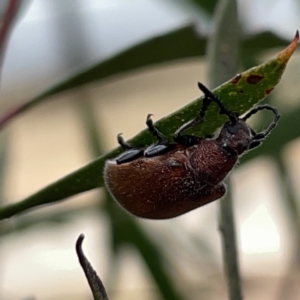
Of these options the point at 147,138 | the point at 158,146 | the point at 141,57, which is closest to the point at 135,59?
the point at 141,57

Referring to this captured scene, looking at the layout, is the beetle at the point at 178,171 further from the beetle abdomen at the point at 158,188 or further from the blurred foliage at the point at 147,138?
the blurred foliage at the point at 147,138

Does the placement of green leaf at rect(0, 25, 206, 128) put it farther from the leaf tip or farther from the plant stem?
the leaf tip

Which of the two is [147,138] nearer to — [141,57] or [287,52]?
[287,52]

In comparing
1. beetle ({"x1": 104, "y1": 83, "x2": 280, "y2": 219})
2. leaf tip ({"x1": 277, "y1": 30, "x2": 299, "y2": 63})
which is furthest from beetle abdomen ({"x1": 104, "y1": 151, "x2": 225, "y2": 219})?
leaf tip ({"x1": 277, "y1": 30, "x2": 299, "y2": 63})

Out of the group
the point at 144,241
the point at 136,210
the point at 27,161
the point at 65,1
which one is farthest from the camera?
the point at 27,161

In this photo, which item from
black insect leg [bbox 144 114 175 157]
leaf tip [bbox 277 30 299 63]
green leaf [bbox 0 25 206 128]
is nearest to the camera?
leaf tip [bbox 277 30 299 63]

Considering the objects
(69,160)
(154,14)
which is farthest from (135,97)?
(154,14)

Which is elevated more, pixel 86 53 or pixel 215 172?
pixel 86 53

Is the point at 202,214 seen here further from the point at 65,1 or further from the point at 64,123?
the point at 64,123
